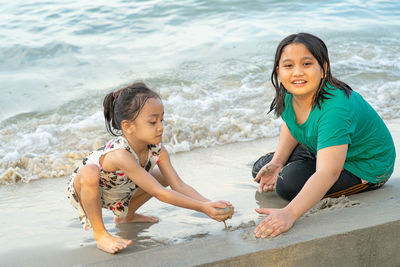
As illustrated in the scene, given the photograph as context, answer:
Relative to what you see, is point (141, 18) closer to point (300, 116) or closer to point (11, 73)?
point (11, 73)

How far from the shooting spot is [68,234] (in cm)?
262

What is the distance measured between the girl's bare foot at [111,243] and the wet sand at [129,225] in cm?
3

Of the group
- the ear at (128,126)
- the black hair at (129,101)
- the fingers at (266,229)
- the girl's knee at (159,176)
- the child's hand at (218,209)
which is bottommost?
the girl's knee at (159,176)

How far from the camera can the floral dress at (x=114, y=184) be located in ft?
8.18

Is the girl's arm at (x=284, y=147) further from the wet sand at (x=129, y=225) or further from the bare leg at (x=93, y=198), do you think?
the bare leg at (x=93, y=198)

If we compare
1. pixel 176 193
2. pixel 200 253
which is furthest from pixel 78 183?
pixel 200 253

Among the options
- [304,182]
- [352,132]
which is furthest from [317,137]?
[304,182]

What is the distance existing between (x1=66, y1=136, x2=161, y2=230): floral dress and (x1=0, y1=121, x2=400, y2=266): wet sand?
125 mm

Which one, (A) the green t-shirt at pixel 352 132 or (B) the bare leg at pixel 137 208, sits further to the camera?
(B) the bare leg at pixel 137 208

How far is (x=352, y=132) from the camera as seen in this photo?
2.43 m

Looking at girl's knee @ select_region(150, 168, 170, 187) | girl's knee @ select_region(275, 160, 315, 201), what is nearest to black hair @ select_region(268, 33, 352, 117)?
girl's knee @ select_region(275, 160, 315, 201)

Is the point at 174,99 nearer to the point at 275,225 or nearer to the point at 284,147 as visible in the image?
the point at 284,147

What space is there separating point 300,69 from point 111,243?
3.98ft

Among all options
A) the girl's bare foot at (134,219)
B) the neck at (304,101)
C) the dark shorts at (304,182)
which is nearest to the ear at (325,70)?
the neck at (304,101)
